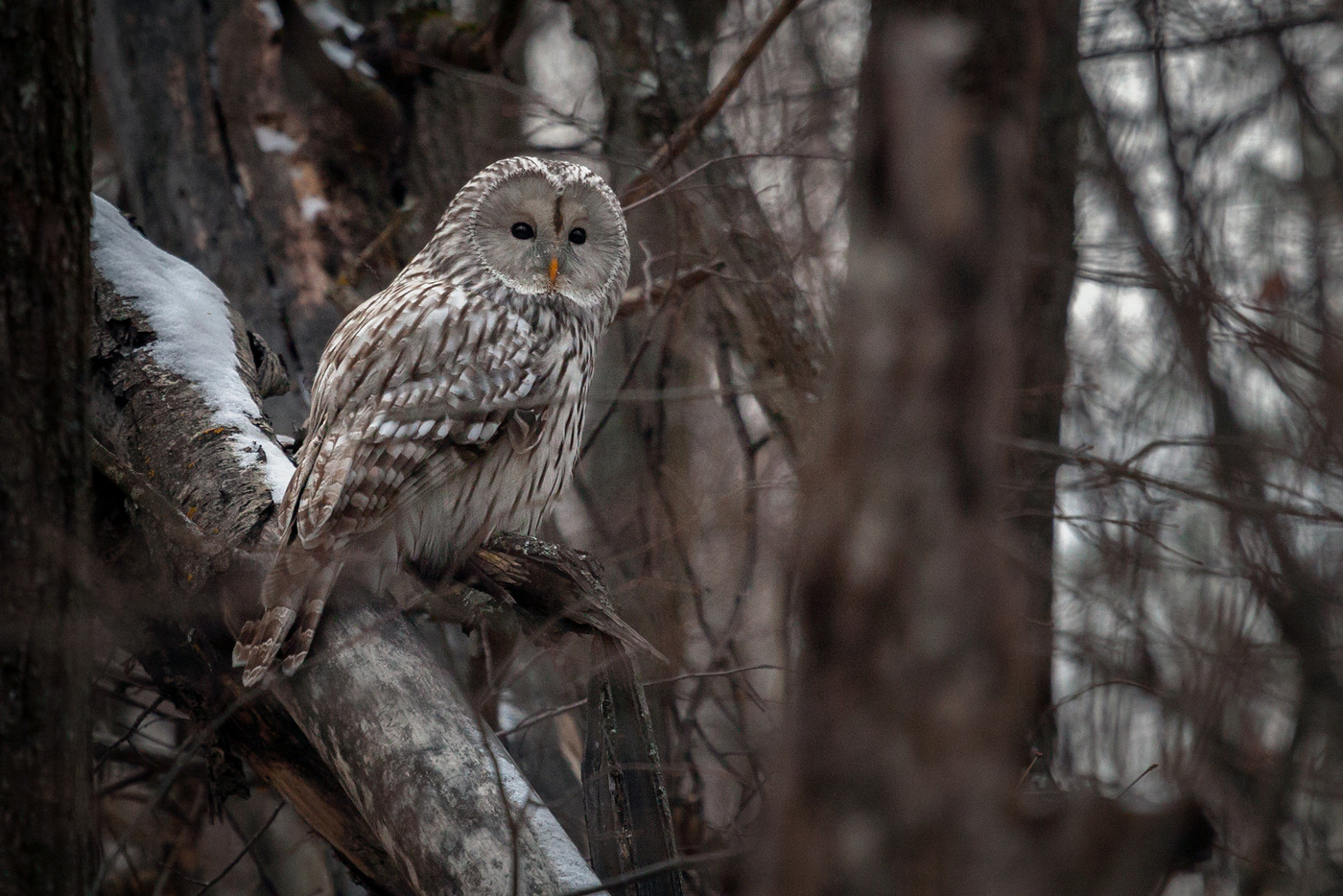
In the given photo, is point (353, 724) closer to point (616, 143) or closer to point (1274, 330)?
point (1274, 330)

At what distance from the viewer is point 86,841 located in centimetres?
168

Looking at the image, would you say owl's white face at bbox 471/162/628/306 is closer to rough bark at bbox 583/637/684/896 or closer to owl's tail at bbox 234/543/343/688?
owl's tail at bbox 234/543/343/688

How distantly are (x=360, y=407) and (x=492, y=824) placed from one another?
149 cm

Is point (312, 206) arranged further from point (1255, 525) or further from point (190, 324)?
point (1255, 525)

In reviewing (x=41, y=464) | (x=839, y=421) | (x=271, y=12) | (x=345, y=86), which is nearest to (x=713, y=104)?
(x=345, y=86)

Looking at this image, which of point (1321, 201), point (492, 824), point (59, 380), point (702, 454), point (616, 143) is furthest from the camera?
point (702, 454)

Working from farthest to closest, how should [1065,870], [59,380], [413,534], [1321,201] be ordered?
[413,534], [1321,201], [59,380], [1065,870]

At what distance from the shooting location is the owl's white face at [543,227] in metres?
3.91

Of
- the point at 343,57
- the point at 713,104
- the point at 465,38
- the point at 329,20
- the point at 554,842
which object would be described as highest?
the point at 329,20

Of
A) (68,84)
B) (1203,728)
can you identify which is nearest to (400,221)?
(68,84)

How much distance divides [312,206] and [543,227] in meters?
1.49

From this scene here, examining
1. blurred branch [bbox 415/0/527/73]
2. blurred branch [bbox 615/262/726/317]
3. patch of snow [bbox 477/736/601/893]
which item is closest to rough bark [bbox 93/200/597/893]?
patch of snow [bbox 477/736/601/893]

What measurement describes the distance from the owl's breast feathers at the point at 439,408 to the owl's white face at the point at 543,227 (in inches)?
4.7

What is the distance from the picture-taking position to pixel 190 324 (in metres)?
3.66
